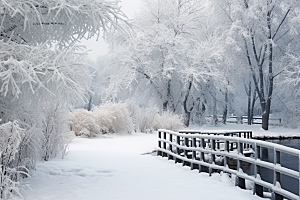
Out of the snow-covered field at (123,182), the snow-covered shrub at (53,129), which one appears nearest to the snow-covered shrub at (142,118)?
the snow-covered shrub at (53,129)

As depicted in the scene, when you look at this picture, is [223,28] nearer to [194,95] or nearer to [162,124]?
[194,95]

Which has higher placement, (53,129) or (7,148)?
(53,129)

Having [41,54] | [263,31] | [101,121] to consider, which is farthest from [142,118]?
[41,54]

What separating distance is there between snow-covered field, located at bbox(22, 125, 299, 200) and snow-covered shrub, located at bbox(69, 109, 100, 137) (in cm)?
688

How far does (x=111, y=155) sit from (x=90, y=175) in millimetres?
3315

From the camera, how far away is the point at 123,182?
289 inches

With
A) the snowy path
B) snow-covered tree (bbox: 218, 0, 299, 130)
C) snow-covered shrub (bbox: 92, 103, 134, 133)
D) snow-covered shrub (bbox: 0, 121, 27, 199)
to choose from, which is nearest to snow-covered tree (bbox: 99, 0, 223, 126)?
snow-covered tree (bbox: 218, 0, 299, 130)

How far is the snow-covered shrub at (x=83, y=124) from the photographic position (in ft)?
57.1

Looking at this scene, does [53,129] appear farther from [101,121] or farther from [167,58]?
[167,58]

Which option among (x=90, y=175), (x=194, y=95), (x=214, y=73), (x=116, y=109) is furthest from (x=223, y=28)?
(x=90, y=175)

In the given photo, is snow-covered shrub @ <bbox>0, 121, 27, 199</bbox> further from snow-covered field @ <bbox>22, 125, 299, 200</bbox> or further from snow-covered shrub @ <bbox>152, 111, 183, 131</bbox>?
snow-covered shrub @ <bbox>152, 111, 183, 131</bbox>

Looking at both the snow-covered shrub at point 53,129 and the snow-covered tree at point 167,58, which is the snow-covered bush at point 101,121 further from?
the snow-covered tree at point 167,58

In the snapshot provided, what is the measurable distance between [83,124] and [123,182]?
10488 mm

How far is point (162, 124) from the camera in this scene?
22469 millimetres
